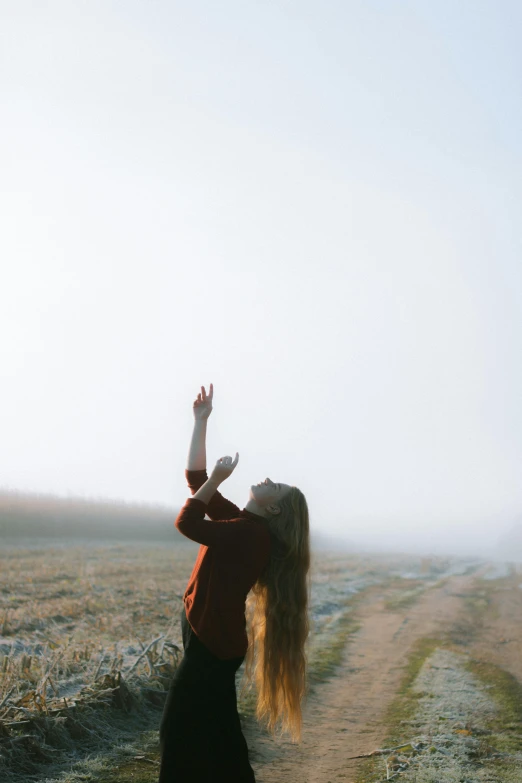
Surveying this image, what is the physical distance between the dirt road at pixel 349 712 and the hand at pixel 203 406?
4001 mm

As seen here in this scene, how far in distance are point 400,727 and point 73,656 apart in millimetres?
4178

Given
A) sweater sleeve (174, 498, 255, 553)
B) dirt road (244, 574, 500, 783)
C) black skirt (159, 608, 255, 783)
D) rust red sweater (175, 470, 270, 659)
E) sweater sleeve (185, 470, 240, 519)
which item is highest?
sweater sleeve (185, 470, 240, 519)

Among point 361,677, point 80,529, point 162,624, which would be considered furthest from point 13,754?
point 80,529

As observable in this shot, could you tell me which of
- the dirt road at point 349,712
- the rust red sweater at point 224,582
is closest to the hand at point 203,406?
the rust red sweater at point 224,582

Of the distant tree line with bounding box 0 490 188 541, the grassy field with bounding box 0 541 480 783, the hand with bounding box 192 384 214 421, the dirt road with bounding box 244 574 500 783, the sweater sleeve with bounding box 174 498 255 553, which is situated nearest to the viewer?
the sweater sleeve with bounding box 174 498 255 553

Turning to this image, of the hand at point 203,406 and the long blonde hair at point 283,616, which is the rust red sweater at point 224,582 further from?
the hand at point 203,406

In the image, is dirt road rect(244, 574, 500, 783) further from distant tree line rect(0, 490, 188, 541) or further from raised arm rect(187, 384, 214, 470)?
distant tree line rect(0, 490, 188, 541)

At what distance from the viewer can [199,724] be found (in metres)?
4.95

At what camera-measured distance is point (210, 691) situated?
16.3 feet

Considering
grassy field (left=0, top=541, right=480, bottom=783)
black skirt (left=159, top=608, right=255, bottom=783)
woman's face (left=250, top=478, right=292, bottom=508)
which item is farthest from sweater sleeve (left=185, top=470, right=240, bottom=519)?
grassy field (left=0, top=541, right=480, bottom=783)

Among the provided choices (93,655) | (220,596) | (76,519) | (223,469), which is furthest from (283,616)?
(76,519)

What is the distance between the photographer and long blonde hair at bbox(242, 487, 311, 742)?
530 cm

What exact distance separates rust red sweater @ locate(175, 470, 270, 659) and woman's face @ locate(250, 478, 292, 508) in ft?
0.60

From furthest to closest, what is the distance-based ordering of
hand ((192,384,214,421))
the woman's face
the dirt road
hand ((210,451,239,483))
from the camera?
the dirt road, hand ((192,384,214,421)), the woman's face, hand ((210,451,239,483))
